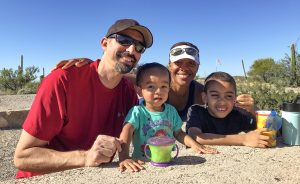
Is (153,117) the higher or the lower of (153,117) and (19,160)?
the higher

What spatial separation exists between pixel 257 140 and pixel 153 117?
944 mm

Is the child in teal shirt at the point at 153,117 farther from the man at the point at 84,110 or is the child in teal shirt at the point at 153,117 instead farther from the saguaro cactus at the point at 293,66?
the saguaro cactus at the point at 293,66

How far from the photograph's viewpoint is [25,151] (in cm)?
271

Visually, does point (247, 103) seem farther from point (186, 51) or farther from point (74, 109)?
point (74, 109)

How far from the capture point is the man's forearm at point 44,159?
2.60 m

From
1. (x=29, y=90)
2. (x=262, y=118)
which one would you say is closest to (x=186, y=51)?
(x=262, y=118)

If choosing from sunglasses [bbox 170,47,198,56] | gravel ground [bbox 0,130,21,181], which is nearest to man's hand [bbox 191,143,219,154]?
sunglasses [bbox 170,47,198,56]

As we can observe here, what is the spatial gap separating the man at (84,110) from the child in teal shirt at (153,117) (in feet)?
0.75

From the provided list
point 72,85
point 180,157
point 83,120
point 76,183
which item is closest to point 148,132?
point 180,157

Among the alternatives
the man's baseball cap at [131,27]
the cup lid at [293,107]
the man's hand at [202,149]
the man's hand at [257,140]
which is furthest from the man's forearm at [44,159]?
the cup lid at [293,107]

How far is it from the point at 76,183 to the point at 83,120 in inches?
39.2

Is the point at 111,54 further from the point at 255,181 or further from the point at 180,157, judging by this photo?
the point at 255,181

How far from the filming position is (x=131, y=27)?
3309mm

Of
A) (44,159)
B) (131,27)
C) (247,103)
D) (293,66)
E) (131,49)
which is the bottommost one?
(44,159)
